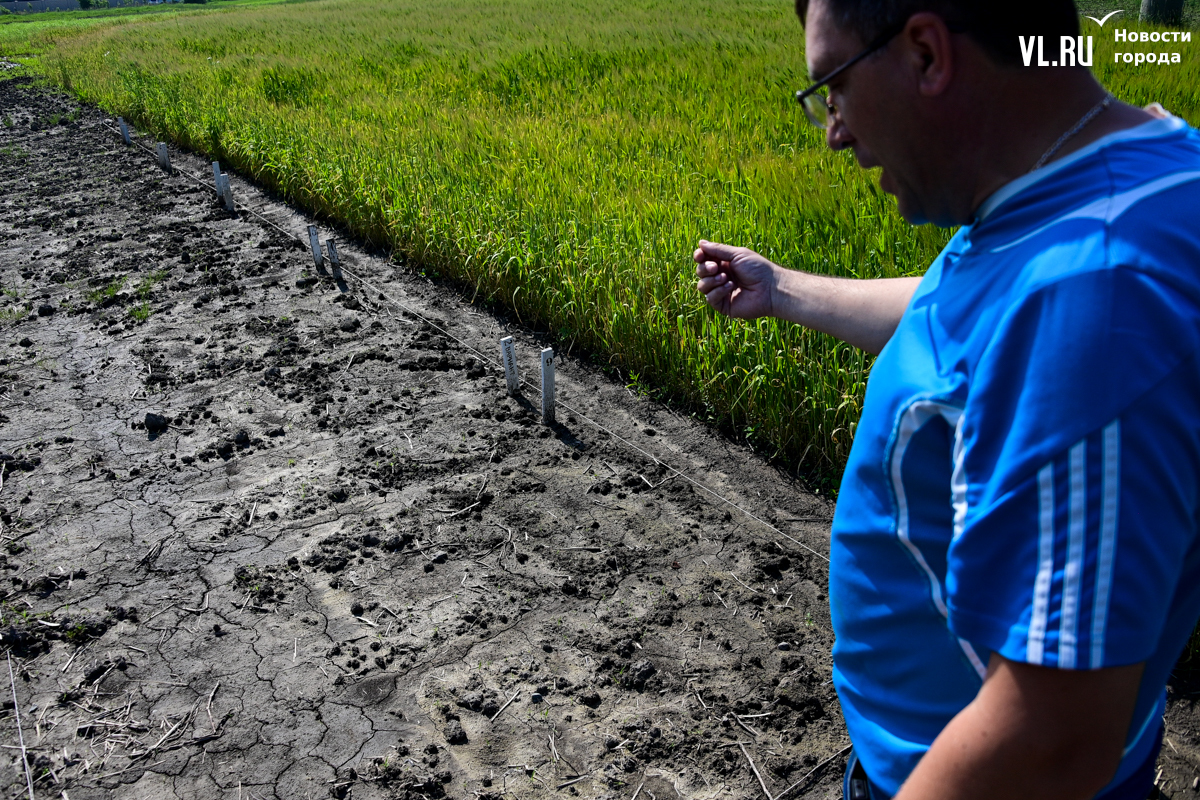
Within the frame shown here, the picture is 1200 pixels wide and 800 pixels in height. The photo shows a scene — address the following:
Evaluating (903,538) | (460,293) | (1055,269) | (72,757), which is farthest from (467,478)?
(1055,269)

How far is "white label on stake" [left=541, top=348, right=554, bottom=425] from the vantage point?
131 inches

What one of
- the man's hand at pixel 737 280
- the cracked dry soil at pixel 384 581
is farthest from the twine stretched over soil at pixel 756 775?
the man's hand at pixel 737 280

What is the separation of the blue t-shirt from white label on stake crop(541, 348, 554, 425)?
2660mm

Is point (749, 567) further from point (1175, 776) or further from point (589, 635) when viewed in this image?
point (1175, 776)

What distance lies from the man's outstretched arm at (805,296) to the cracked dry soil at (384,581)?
48.2 inches

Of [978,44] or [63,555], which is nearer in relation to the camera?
[978,44]

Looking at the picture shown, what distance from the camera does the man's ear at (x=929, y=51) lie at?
63 cm

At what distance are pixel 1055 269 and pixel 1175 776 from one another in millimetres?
1918

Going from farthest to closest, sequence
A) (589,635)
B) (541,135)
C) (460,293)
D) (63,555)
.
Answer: (541,135) < (460,293) < (63,555) < (589,635)

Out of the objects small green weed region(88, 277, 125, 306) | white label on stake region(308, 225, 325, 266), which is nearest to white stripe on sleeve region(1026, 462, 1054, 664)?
white label on stake region(308, 225, 325, 266)

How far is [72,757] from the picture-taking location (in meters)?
2.12

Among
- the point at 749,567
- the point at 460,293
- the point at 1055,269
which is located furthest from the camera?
the point at 460,293

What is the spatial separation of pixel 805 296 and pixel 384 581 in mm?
1885

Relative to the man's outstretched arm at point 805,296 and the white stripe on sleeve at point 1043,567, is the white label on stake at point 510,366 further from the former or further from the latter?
the white stripe on sleeve at point 1043,567
